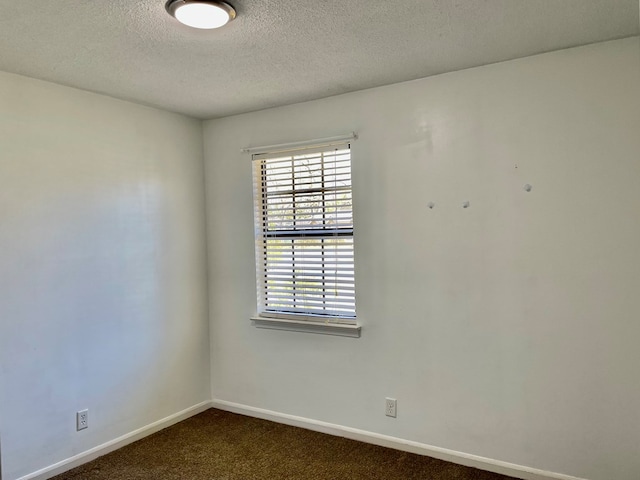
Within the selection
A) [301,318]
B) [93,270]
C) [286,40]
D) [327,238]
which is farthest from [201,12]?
[301,318]

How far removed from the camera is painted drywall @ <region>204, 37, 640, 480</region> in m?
2.39

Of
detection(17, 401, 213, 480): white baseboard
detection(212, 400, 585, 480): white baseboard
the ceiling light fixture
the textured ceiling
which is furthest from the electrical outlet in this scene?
the ceiling light fixture

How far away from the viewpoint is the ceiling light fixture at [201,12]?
1.82 meters

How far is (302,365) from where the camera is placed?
3432 mm

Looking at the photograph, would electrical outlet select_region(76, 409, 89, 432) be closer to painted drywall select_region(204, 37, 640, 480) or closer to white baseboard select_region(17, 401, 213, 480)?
white baseboard select_region(17, 401, 213, 480)

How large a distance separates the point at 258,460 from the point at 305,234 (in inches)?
61.9

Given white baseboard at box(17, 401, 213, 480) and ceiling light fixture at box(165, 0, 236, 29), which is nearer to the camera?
ceiling light fixture at box(165, 0, 236, 29)

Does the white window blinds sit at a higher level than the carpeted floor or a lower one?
Answer: higher

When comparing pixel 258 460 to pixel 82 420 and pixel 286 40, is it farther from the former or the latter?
pixel 286 40

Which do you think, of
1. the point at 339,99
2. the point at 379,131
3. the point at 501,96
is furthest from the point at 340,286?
the point at 501,96

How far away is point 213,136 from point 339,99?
121 centimetres

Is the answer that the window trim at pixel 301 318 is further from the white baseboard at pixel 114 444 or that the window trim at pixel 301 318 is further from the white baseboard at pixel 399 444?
the white baseboard at pixel 114 444

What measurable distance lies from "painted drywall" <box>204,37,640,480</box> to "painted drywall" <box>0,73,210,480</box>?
0.90m

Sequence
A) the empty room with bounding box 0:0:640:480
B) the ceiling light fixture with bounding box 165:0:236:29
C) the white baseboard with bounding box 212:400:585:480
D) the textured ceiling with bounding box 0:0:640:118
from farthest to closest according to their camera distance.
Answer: the white baseboard with bounding box 212:400:585:480 < the empty room with bounding box 0:0:640:480 < the textured ceiling with bounding box 0:0:640:118 < the ceiling light fixture with bounding box 165:0:236:29
